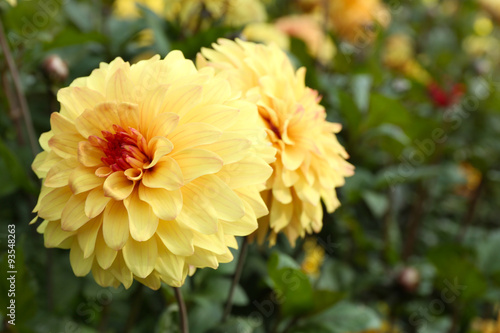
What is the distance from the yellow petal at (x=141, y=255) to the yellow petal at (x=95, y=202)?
5 cm

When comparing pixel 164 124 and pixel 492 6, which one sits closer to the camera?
pixel 164 124

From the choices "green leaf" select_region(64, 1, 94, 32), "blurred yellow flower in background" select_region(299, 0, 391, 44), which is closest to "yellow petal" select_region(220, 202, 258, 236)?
"green leaf" select_region(64, 1, 94, 32)

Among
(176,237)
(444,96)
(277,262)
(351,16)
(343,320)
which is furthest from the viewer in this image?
(351,16)

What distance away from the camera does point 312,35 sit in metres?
1.61

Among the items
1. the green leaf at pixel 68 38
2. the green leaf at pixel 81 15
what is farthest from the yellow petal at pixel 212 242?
the green leaf at pixel 81 15

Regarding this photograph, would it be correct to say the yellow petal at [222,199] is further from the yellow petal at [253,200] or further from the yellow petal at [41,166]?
the yellow petal at [41,166]

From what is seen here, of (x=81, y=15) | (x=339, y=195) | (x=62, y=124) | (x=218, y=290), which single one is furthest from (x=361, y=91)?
(x=62, y=124)

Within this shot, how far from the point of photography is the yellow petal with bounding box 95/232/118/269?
522mm

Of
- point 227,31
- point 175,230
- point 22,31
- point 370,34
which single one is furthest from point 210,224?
point 370,34

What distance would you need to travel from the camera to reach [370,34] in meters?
1.61

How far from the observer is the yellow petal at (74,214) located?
52cm

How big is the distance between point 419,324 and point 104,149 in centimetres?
100

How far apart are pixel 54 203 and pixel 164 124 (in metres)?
0.15

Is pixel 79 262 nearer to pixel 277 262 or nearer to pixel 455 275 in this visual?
pixel 277 262
